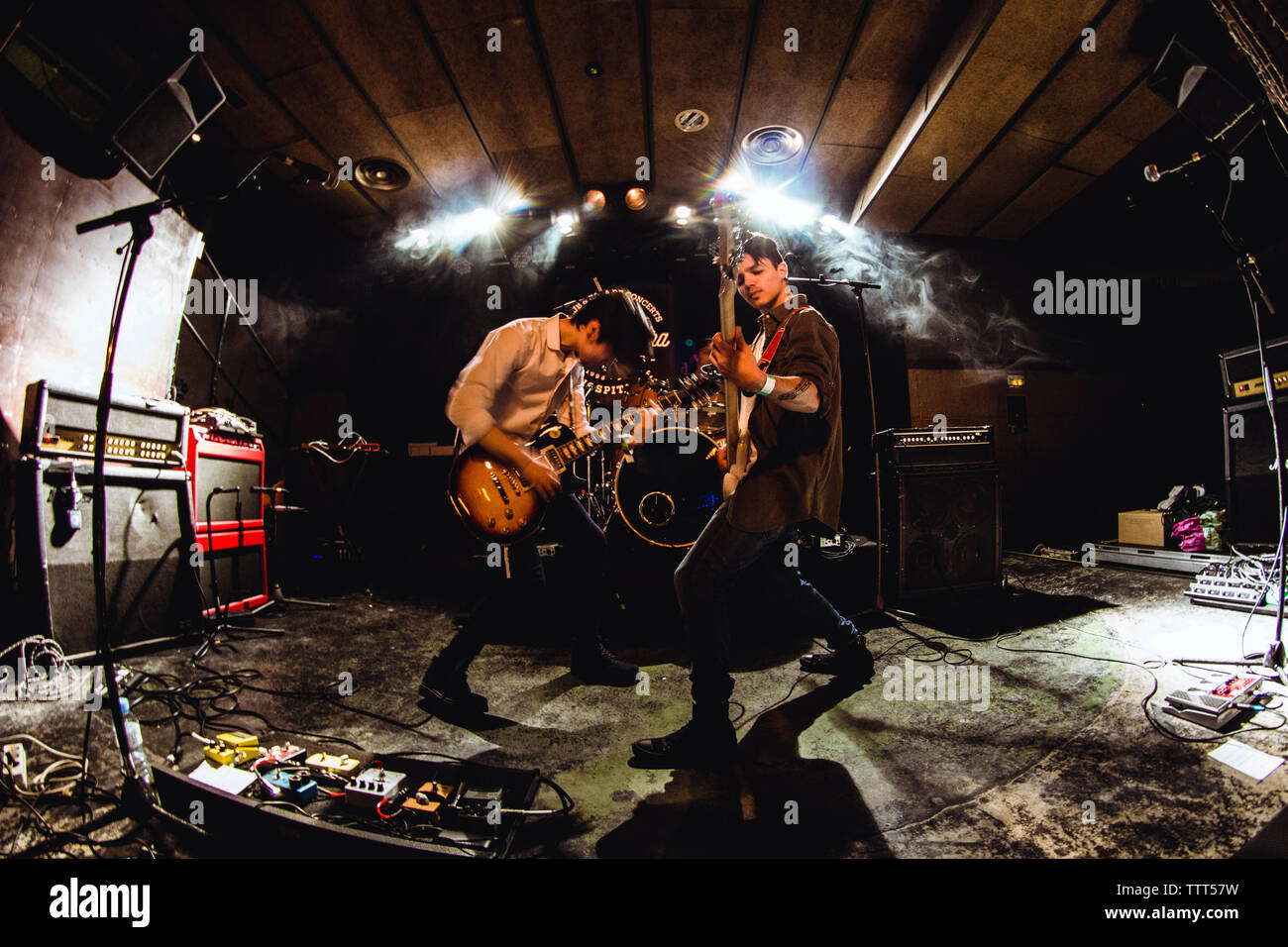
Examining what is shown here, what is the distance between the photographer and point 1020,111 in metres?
4.42

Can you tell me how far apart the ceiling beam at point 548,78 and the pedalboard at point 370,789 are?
4912mm

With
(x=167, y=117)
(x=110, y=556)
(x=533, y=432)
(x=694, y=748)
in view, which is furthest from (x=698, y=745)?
(x=167, y=117)

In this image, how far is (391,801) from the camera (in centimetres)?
151

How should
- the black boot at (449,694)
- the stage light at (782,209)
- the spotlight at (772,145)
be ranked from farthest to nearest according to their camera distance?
1. the stage light at (782,209)
2. the spotlight at (772,145)
3. the black boot at (449,694)

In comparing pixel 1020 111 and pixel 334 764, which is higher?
pixel 1020 111

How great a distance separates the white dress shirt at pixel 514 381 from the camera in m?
2.27

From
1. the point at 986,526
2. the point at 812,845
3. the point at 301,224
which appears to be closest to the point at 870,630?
the point at 986,526

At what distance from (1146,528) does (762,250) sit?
543cm

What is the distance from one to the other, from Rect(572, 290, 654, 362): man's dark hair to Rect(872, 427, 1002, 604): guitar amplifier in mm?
2251

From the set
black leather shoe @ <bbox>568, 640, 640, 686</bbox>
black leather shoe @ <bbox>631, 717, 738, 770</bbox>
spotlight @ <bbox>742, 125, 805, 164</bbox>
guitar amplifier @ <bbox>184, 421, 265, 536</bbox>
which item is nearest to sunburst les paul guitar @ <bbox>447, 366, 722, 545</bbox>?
black leather shoe @ <bbox>568, 640, 640, 686</bbox>

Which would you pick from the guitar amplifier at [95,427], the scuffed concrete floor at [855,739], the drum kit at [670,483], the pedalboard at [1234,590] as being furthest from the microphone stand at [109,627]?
the pedalboard at [1234,590]

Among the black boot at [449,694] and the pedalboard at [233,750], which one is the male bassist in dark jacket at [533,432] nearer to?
the black boot at [449,694]

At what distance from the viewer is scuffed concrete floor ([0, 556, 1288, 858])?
1.39m

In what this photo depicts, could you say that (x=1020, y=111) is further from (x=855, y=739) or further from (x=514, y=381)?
(x=855, y=739)
